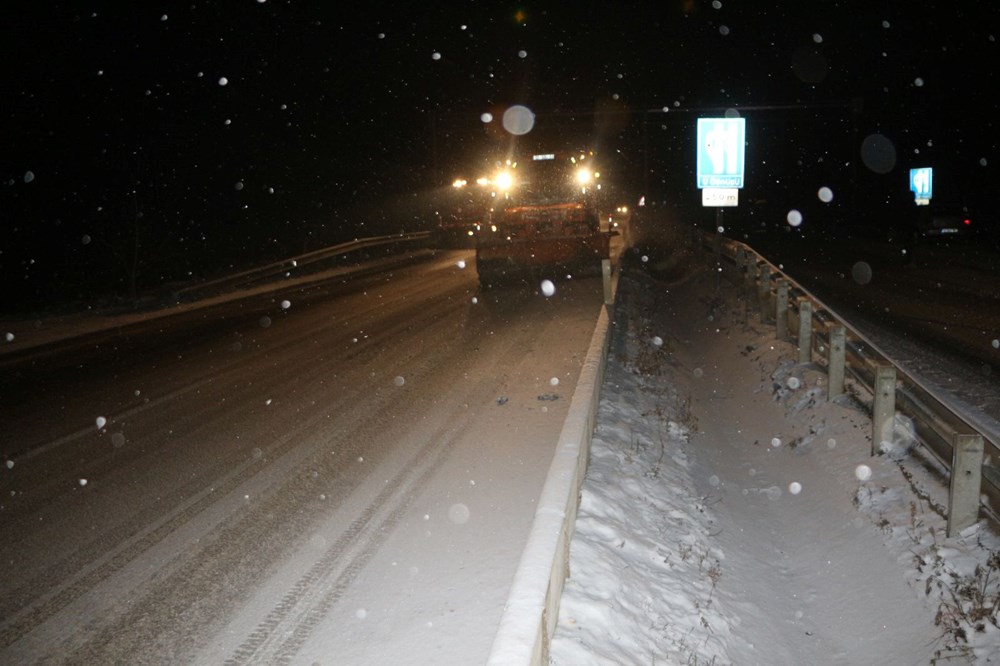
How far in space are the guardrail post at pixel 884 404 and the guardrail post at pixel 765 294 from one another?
7.04m

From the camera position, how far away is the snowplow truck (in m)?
19.5

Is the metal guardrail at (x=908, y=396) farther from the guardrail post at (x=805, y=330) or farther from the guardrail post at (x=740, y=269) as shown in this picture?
the guardrail post at (x=740, y=269)

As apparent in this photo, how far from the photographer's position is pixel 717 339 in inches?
582

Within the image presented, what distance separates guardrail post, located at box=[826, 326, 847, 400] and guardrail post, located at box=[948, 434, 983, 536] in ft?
11.0

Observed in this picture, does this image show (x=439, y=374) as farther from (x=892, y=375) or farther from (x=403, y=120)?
(x=403, y=120)

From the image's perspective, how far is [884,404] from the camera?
707cm

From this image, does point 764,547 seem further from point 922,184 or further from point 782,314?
point 922,184

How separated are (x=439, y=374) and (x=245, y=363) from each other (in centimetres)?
316

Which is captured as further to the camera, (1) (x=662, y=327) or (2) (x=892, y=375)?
(1) (x=662, y=327)

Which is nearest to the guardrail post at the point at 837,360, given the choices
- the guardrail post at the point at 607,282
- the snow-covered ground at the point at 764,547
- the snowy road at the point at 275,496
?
the snow-covered ground at the point at 764,547

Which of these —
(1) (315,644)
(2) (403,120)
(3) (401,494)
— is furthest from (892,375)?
(2) (403,120)

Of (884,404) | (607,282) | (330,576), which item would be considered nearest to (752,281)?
(607,282)

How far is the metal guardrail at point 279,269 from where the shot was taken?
73.4 feet

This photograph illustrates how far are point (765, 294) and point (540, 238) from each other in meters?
6.69
